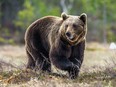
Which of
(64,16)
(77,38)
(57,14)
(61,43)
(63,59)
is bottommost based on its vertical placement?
(57,14)

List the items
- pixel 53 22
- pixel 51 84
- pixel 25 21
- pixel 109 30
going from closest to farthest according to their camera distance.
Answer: pixel 51 84
pixel 53 22
pixel 25 21
pixel 109 30

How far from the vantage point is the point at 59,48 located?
10648mm

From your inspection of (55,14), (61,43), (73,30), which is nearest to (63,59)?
(61,43)

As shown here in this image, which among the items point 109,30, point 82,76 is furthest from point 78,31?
point 109,30

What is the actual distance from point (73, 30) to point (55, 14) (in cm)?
2916

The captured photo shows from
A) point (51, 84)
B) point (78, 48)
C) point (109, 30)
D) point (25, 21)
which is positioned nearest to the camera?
point (51, 84)

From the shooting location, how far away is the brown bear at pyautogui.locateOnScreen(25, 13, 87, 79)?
10430 millimetres

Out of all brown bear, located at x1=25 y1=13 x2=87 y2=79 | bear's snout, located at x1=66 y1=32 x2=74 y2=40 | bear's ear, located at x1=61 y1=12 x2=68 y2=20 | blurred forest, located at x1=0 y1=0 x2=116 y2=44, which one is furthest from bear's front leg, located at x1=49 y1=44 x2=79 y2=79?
blurred forest, located at x1=0 y1=0 x2=116 y2=44

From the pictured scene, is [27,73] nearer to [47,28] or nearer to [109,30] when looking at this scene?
[47,28]

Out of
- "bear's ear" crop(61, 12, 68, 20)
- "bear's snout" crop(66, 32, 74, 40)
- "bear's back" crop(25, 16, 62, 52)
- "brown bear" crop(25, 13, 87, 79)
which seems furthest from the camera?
"bear's back" crop(25, 16, 62, 52)

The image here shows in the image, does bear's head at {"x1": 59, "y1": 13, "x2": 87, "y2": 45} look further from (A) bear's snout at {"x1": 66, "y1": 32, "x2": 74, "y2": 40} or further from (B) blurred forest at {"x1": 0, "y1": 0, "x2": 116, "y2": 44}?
(B) blurred forest at {"x1": 0, "y1": 0, "x2": 116, "y2": 44}

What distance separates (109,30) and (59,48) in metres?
34.2

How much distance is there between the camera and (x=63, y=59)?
34.9 ft

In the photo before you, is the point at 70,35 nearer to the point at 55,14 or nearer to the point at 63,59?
the point at 63,59
